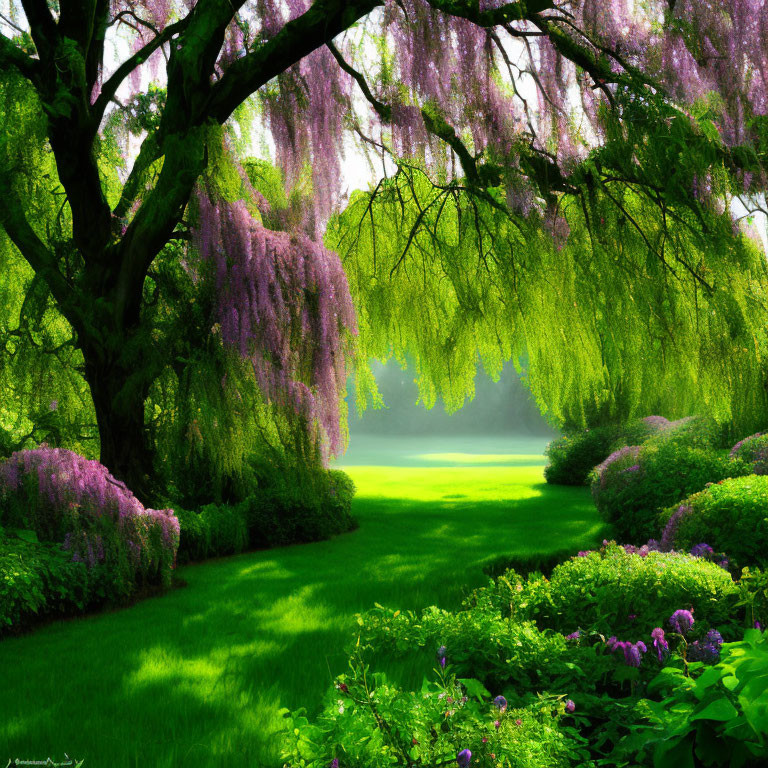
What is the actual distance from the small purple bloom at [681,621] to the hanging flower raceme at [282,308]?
152 inches

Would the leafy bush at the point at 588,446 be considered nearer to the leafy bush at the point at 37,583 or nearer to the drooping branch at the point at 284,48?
the drooping branch at the point at 284,48

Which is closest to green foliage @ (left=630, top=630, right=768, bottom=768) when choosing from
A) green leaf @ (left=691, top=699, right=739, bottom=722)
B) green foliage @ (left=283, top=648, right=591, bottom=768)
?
green leaf @ (left=691, top=699, right=739, bottom=722)

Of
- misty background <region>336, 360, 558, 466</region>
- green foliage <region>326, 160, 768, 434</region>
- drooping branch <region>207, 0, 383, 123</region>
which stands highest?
drooping branch <region>207, 0, 383, 123</region>

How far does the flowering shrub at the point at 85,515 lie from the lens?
16.7ft

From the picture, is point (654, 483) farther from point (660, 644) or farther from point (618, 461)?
point (660, 644)

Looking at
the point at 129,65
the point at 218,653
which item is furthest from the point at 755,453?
the point at 129,65

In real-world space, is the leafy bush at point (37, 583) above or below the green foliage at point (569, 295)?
below

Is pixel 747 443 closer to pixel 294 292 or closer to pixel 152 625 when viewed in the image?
pixel 294 292

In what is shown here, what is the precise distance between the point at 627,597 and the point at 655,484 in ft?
15.3

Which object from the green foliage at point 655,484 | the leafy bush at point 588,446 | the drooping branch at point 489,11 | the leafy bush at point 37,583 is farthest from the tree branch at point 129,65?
the leafy bush at point 588,446

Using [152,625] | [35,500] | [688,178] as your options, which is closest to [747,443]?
[688,178]

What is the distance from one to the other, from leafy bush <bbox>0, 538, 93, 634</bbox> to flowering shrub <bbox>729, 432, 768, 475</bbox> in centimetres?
682

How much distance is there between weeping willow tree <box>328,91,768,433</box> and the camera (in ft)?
16.6

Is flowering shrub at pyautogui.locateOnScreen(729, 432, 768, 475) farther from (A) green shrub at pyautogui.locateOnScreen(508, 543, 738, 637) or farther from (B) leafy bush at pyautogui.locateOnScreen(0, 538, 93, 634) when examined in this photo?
(B) leafy bush at pyautogui.locateOnScreen(0, 538, 93, 634)
